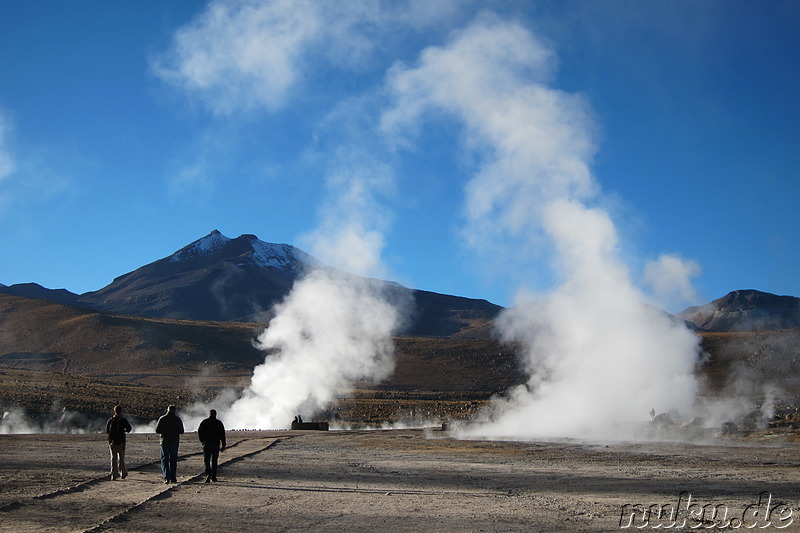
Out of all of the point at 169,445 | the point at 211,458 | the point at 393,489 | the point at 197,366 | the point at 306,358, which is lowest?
the point at 393,489

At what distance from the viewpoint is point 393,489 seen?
14992mm

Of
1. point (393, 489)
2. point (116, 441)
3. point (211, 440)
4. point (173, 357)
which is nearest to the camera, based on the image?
point (393, 489)

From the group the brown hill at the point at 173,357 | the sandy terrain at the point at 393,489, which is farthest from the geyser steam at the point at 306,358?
the sandy terrain at the point at 393,489

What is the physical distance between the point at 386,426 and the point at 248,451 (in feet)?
87.2

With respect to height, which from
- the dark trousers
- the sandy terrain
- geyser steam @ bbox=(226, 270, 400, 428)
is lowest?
the sandy terrain

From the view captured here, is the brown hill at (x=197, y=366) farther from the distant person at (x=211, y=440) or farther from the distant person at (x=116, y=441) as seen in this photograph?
the distant person at (x=211, y=440)

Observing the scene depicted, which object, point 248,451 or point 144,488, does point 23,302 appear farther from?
point 144,488

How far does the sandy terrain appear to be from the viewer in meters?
10.7

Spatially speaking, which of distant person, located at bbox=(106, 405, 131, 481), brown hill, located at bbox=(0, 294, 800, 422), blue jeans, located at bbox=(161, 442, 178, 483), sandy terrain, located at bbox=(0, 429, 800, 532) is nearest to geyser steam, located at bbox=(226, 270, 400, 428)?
brown hill, located at bbox=(0, 294, 800, 422)

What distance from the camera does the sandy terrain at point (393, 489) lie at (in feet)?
35.1

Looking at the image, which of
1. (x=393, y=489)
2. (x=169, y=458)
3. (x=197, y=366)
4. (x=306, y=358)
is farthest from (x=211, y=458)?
(x=197, y=366)

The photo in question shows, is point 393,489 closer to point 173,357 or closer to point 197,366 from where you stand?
point 197,366

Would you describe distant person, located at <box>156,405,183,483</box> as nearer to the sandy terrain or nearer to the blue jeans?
the blue jeans

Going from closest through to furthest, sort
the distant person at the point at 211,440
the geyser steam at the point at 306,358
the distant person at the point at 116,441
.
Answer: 1. the distant person at the point at 211,440
2. the distant person at the point at 116,441
3. the geyser steam at the point at 306,358
